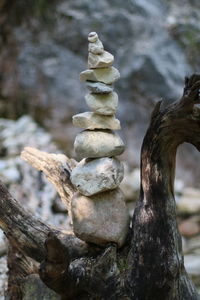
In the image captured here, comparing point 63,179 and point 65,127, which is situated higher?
point 65,127

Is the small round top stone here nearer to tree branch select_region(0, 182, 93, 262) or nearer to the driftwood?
the driftwood

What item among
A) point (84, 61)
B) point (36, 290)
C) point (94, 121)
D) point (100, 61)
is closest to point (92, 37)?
point (100, 61)

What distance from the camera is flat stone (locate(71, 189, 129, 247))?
2254 mm

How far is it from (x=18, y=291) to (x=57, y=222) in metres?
1.68

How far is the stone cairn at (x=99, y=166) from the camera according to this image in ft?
7.39

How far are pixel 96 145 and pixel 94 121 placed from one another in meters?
0.12

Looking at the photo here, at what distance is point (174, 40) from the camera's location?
5984 mm

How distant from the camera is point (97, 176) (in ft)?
7.38

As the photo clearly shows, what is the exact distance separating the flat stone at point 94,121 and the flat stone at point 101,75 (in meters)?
0.16

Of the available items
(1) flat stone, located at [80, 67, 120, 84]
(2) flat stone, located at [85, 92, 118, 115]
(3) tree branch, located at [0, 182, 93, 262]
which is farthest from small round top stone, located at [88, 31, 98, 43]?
(3) tree branch, located at [0, 182, 93, 262]

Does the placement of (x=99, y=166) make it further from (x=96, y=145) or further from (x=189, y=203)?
(x=189, y=203)

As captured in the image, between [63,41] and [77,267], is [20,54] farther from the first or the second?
[77,267]

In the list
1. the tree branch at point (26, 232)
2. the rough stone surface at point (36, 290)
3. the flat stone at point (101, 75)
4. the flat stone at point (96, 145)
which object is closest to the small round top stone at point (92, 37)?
the flat stone at point (101, 75)

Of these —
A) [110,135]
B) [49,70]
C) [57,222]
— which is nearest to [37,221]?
[110,135]
